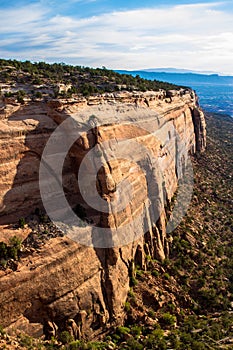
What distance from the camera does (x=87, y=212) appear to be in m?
34.2

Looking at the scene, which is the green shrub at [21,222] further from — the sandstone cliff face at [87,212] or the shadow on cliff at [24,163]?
the sandstone cliff face at [87,212]

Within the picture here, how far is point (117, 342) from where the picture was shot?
106ft

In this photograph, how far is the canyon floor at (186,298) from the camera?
31.3 metres

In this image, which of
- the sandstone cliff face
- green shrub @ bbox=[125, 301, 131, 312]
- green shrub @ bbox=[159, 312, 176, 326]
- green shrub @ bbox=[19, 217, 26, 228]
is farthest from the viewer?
green shrub @ bbox=[159, 312, 176, 326]

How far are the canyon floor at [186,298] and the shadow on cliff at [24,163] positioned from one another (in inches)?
409

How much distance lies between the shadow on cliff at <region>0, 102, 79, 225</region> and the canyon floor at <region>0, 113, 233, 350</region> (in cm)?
1039

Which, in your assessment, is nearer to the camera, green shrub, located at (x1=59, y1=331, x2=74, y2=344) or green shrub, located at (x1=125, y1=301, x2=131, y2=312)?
green shrub, located at (x1=59, y1=331, x2=74, y2=344)

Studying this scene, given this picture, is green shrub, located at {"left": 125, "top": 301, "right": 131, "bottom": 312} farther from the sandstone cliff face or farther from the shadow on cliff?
the shadow on cliff

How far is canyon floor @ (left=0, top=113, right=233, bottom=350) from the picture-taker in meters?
31.3

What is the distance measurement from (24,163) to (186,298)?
2297 centimetres

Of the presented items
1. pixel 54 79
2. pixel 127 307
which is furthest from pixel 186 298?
pixel 54 79

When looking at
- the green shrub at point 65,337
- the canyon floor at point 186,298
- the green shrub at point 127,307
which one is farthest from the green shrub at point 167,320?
the green shrub at point 65,337

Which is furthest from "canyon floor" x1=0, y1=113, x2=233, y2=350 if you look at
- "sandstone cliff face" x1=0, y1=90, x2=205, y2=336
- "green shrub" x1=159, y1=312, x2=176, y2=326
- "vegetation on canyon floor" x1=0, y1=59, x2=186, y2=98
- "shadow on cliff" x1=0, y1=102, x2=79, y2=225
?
"vegetation on canyon floor" x1=0, y1=59, x2=186, y2=98

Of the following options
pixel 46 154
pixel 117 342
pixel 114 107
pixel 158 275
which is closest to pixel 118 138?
pixel 114 107
